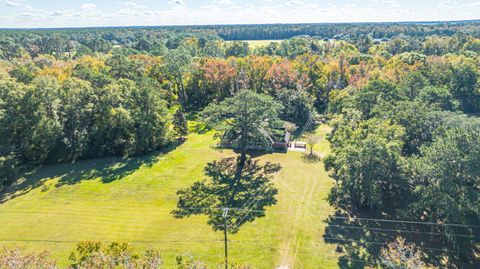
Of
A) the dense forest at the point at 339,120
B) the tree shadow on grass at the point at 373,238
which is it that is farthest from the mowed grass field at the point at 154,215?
the dense forest at the point at 339,120

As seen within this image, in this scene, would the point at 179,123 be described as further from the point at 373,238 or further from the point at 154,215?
the point at 373,238

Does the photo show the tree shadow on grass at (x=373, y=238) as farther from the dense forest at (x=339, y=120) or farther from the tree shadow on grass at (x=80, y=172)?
the tree shadow on grass at (x=80, y=172)

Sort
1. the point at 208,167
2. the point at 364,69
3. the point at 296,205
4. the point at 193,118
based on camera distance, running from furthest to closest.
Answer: the point at 364,69, the point at 193,118, the point at 208,167, the point at 296,205

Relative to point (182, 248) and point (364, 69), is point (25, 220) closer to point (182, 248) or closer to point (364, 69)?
point (182, 248)

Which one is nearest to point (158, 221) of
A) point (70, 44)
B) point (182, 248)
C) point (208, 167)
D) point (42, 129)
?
point (182, 248)

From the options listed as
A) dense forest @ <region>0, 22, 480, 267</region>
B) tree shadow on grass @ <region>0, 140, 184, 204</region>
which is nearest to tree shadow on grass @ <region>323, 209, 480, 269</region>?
dense forest @ <region>0, 22, 480, 267</region>

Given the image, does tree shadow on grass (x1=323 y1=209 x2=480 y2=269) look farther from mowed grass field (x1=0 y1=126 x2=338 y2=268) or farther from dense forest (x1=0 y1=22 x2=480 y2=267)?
mowed grass field (x1=0 y1=126 x2=338 y2=268)
